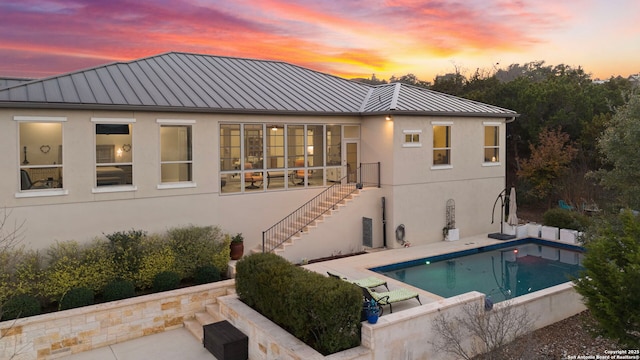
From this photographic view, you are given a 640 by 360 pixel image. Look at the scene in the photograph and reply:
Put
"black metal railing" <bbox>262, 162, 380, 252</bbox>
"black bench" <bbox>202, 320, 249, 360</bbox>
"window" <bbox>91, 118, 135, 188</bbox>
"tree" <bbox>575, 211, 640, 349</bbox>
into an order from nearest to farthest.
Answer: "tree" <bbox>575, 211, 640, 349</bbox> < "black bench" <bbox>202, 320, 249, 360</bbox> < "window" <bbox>91, 118, 135, 188</bbox> < "black metal railing" <bbox>262, 162, 380, 252</bbox>

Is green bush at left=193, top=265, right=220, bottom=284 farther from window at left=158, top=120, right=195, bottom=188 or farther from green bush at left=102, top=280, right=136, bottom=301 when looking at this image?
window at left=158, top=120, right=195, bottom=188

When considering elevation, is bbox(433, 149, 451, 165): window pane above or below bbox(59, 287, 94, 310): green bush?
above

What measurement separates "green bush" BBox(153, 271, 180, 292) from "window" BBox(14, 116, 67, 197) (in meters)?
3.73

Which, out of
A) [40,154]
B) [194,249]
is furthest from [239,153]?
[40,154]

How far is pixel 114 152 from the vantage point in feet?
46.5

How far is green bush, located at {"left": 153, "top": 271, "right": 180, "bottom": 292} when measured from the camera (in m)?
12.6

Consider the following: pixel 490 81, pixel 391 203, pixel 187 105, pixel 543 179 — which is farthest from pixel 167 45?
pixel 490 81

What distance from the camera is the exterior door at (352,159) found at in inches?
756

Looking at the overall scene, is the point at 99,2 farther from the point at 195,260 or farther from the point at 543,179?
the point at 543,179

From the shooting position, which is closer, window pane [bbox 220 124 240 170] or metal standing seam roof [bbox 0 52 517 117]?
metal standing seam roof [bbox 0 52 517 117]

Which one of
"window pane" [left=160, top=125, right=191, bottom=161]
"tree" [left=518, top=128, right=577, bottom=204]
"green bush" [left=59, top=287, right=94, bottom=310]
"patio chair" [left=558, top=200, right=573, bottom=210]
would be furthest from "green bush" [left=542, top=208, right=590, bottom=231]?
"green bush" [left=59, top=287, right=94, bottom=310]

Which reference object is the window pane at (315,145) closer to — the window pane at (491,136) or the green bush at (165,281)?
the green bush at (165,281)

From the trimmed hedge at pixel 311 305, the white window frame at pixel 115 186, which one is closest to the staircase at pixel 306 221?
the white window frame at pixel 115 186

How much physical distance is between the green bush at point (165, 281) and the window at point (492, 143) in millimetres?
14336
